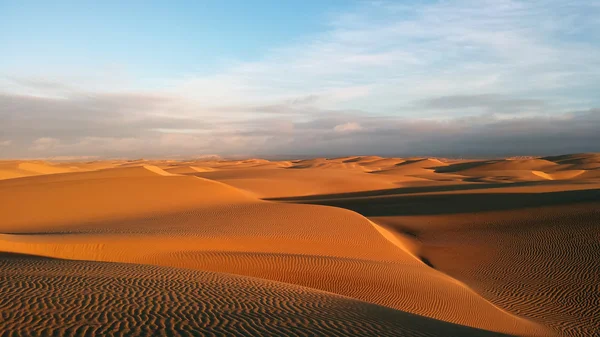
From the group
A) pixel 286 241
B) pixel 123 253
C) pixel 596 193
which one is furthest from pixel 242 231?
pixel 596 193

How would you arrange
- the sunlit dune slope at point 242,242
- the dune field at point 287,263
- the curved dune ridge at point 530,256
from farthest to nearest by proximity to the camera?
the curved dune ridge at point 530,256 → the sunlit dune slope at point 242,242 → the dune field at point 287,263

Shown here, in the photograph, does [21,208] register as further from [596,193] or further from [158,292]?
[596,193]

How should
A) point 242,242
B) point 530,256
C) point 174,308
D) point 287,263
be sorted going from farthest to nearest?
point 530,256, point 242,242, point 287,263, point 174,308

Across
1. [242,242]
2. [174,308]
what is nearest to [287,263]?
[242,242]

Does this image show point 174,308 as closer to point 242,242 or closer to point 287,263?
point 287,263

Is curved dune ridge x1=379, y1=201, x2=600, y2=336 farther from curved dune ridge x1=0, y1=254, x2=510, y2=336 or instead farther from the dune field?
curved dune ridge x1=0, y1=254, x2=510, y2=336

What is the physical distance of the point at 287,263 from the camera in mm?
12789

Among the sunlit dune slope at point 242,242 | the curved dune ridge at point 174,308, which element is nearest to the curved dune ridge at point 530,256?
the sunlit dune slope at point 242,242

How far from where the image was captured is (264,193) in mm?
38875

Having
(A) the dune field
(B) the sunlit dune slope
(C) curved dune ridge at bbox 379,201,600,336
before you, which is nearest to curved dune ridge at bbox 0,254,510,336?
(A) the dune field

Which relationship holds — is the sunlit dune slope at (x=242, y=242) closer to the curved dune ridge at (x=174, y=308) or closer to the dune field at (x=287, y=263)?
the dune field at (x=287, y=263)

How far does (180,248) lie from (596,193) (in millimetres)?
22426

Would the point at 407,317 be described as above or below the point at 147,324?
below

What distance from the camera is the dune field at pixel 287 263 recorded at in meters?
6.58
